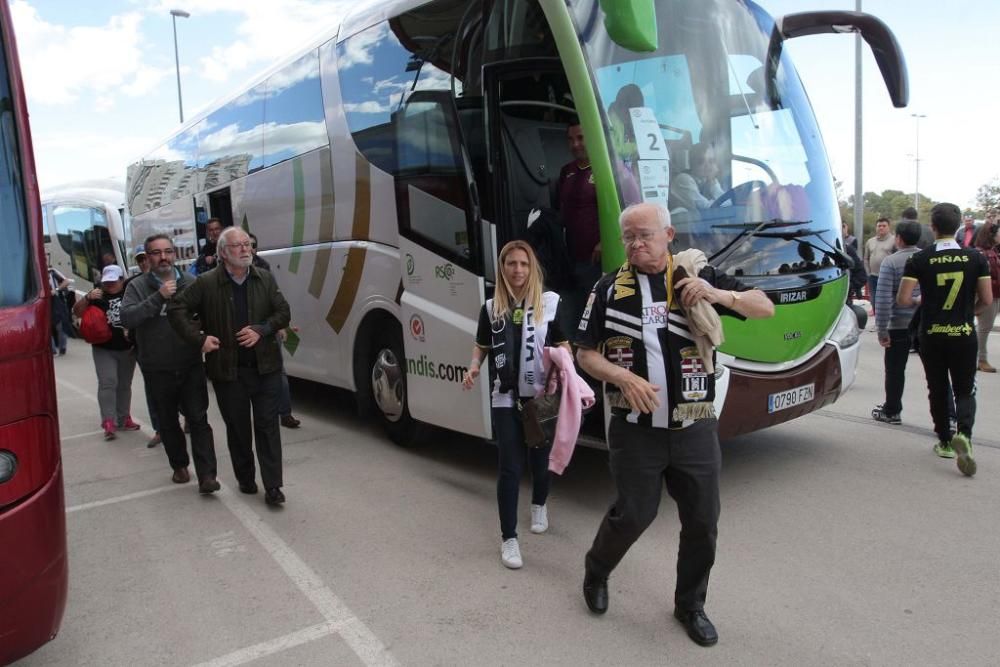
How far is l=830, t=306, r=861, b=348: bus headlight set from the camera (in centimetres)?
500

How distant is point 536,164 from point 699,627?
3794 mm

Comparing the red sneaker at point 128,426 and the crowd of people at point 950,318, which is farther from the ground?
the crowd of people at point 950,318

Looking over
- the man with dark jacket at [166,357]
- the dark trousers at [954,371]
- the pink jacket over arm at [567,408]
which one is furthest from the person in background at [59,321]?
the dark trousers at [954,371]

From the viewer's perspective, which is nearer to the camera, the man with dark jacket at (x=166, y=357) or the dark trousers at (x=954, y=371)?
the dark trousers at (x=954, y=371)

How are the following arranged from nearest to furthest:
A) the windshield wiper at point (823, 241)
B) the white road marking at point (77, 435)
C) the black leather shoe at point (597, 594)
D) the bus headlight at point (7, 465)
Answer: the bus headlight at point (7, 465)
the black leather shoe at point (597, 594)
the windshield wiper at point (823, 241)
the white road marking at point (77, 435)

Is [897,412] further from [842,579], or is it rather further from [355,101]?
[355,101]

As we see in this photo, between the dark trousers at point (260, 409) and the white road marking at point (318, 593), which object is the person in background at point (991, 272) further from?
the white road marking at point (318, 593)

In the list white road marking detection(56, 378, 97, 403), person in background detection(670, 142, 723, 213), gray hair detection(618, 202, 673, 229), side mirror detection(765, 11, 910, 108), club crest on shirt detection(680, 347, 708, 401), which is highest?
side mirror detection(765, 11, 910, 108)

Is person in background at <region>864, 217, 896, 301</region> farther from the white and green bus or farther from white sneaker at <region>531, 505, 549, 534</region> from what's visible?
white sneaker at <region>531, 505, 549, 534</region>

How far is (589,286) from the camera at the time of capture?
527 cm

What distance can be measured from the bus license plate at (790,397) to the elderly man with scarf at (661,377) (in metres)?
1.72

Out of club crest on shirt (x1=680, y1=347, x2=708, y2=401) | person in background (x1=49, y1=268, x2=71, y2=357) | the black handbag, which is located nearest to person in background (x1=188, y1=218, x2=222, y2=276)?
the black handbag

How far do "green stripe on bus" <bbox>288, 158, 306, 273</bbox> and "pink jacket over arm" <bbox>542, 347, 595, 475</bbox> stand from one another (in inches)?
169

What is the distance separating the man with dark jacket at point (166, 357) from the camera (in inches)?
207
